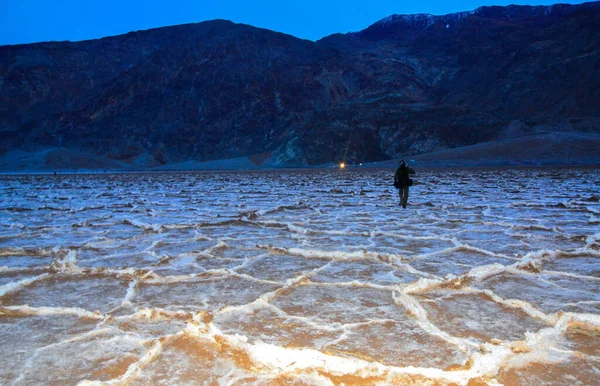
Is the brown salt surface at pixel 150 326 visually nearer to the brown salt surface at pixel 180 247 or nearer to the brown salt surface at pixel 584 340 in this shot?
the brown salt surface at pixel 180 247

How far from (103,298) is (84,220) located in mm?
5140

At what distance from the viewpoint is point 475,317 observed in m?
2.86

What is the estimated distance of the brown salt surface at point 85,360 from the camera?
85.4 inches

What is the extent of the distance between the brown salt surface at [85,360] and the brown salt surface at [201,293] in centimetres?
60

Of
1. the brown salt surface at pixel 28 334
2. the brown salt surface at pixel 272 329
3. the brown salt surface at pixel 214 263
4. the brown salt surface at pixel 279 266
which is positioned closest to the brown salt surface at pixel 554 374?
the brown salt surface at pixel 272 329

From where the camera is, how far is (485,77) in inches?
2525

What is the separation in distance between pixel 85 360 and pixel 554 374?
2279 millimetres

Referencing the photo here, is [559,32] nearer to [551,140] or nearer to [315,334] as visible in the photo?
[551,140]

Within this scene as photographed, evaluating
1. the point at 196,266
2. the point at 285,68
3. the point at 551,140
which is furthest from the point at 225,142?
the point at 196,266

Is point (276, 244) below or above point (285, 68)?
below

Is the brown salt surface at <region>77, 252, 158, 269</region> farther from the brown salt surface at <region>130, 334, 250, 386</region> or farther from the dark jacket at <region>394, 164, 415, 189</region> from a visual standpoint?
the dark jacket at <region>394, 164, 415, 189</region>

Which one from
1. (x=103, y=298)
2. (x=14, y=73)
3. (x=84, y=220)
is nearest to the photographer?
(x=103, y=298)

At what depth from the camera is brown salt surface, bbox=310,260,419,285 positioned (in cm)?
375

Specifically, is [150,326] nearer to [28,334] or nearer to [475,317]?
[28,334]
